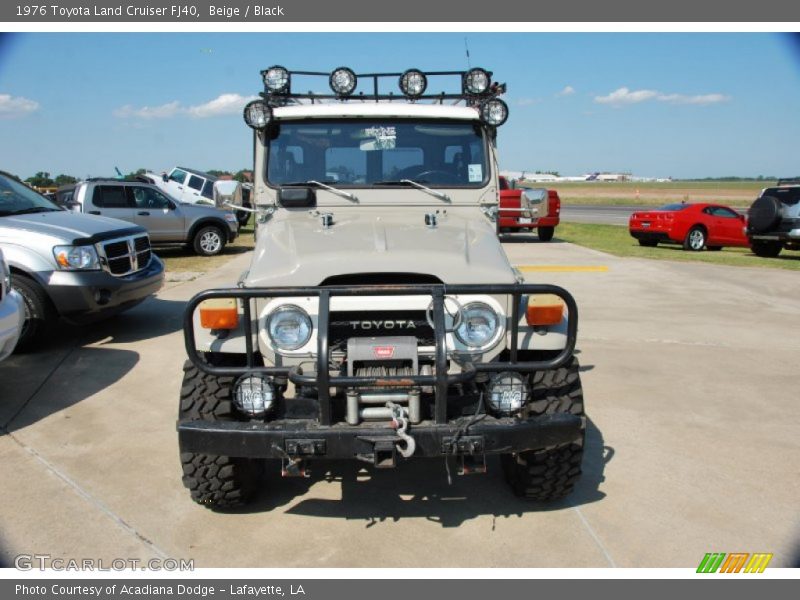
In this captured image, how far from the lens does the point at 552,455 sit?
133 inches

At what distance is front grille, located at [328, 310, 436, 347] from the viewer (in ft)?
10.6

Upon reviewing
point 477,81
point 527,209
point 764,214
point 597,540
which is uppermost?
point 477,81

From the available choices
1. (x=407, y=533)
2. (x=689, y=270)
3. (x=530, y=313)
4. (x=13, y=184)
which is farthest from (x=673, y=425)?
(x=689, y=270)

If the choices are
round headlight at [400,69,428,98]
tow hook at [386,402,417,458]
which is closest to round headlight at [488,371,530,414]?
tow hook at [386,402,417,458]

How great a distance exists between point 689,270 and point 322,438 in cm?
1169

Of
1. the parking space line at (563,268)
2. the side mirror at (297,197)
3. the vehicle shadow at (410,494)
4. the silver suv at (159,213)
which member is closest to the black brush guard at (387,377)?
the vehicle shadow at (410,494)

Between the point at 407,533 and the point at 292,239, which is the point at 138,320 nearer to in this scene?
the point at 292,239

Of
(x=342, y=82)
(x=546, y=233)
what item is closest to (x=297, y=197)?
(x=342, y=82)

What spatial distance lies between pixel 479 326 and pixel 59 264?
4918 millimetres

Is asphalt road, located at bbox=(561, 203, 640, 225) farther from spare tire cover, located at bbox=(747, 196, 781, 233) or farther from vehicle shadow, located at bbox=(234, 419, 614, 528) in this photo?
vehicle shadow, located at bbox=(234, 419, 614, 528)

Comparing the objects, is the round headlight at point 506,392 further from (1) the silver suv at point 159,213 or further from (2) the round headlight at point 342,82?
(1) the silver suv at point 159,213

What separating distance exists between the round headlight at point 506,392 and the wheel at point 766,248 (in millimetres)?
15547

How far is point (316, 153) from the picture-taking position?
4484 millimetres

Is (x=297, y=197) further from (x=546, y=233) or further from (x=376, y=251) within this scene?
(x=546, y=233)
